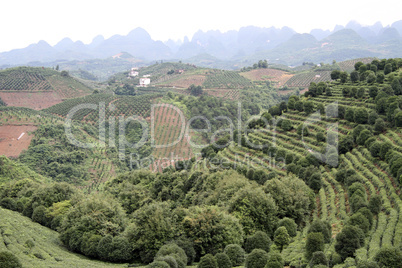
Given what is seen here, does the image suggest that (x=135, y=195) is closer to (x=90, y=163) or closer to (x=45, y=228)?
(x=45, y=228)

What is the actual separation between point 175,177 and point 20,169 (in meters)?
24.5

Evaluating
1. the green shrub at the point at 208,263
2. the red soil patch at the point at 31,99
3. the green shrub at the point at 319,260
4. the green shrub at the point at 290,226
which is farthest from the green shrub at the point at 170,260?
the red soil patch at the point at 31,99

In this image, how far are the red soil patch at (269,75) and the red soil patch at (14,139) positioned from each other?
8482 centimetres

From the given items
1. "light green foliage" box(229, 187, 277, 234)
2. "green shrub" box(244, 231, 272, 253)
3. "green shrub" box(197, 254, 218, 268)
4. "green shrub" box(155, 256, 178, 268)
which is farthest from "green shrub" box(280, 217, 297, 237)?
"green shrub" box(155, 256, 178, 268)

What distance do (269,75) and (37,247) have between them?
121439 millimetres

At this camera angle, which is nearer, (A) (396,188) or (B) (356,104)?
(A) (396,188)

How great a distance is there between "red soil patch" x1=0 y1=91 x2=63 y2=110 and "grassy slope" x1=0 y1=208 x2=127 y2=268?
8119 centimetres

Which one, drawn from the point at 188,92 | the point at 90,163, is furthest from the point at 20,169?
the point at 188,92

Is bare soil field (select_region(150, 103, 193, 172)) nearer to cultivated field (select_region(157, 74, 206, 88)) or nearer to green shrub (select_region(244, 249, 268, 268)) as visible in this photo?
cultivated field (select_region(157, 74, 206, 88))

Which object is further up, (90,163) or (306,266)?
(306,266)

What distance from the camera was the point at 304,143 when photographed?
129ft

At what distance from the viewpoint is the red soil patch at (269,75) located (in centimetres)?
12812

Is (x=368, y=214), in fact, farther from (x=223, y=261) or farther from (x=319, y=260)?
(x=223, y=261)

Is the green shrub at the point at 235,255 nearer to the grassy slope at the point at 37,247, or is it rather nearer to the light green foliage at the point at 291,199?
the grassy slope at the point at 37,247
